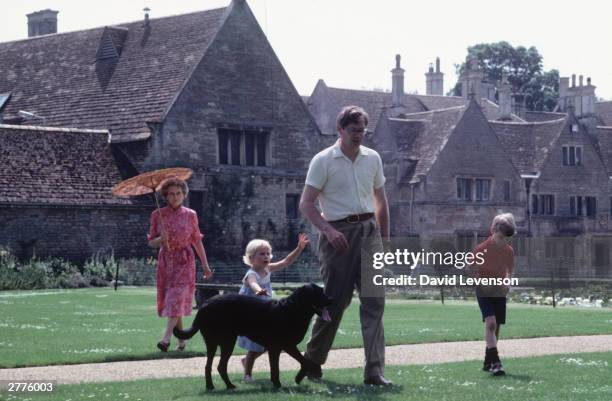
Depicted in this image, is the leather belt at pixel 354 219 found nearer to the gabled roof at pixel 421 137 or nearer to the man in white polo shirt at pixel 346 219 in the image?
the man in white polo shirt at pixel 346 219

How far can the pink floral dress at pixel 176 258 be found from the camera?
15.0 metres

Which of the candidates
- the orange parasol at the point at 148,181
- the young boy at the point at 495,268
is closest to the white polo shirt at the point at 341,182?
the young boy at the point at 495,268

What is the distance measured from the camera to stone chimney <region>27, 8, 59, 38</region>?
206 feet

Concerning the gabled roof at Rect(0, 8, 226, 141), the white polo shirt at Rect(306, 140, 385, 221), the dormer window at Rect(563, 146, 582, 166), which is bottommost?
the white polo shirt at Rect(306, 140, 385, 221)

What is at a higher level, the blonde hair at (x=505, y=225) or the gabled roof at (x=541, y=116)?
the gabled roof at (x=541, y=116)

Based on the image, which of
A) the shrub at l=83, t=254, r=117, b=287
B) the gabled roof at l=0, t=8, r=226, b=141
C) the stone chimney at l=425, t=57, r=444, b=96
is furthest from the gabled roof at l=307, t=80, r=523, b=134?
the shrub at l=83, t=254, r=117, b=287

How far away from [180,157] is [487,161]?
72.0 ft

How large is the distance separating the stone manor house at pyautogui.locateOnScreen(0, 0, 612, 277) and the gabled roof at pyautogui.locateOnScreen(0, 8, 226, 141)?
0.25 feet

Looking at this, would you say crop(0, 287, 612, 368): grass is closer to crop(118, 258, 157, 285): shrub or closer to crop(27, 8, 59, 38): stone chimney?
crop(118, 258, 157, 285): shrub

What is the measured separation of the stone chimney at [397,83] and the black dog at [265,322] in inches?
2435

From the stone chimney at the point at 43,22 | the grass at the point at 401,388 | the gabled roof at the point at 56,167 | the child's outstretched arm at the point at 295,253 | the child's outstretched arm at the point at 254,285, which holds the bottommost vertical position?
the grass at the point at 401,388

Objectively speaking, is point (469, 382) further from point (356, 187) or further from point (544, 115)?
point (544, 115)

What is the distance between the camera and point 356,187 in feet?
39.4

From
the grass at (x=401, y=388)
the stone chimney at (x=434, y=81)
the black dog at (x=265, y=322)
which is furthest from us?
the stone chimney at (x=434, y=81)
